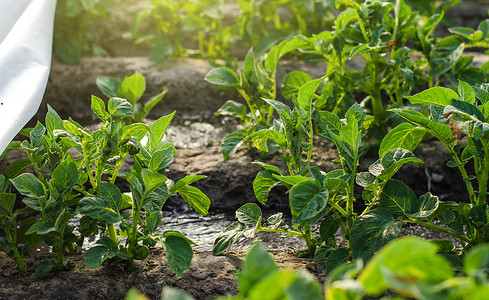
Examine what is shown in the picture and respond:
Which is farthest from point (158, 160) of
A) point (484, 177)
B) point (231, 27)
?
point (231, 27)

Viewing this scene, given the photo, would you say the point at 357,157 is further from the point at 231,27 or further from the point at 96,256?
the point at 231,27

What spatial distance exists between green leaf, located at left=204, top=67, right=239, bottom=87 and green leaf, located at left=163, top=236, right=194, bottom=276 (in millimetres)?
718

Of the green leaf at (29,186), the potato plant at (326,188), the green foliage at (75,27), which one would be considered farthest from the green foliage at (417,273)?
the green foliage at (75,27)

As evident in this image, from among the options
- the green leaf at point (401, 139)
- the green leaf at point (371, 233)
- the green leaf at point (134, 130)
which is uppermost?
the green leaf at point (134, 130)

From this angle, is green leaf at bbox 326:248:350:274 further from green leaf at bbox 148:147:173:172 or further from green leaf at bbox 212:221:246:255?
green leaf at bbox 148:147:173:172

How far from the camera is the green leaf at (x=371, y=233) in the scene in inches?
Answer: 46.5

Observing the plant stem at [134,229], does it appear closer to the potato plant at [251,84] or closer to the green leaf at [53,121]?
the green leaf at [53,121]

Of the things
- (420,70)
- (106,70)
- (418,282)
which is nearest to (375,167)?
(418,282)

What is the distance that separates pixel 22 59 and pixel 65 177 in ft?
2.54

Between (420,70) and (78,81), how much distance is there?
173 cm

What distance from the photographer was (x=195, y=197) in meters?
1.35

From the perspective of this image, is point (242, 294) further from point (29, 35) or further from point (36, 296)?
point (29, 35)

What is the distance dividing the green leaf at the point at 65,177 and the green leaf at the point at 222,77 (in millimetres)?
715

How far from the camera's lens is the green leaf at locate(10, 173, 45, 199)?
120cm
